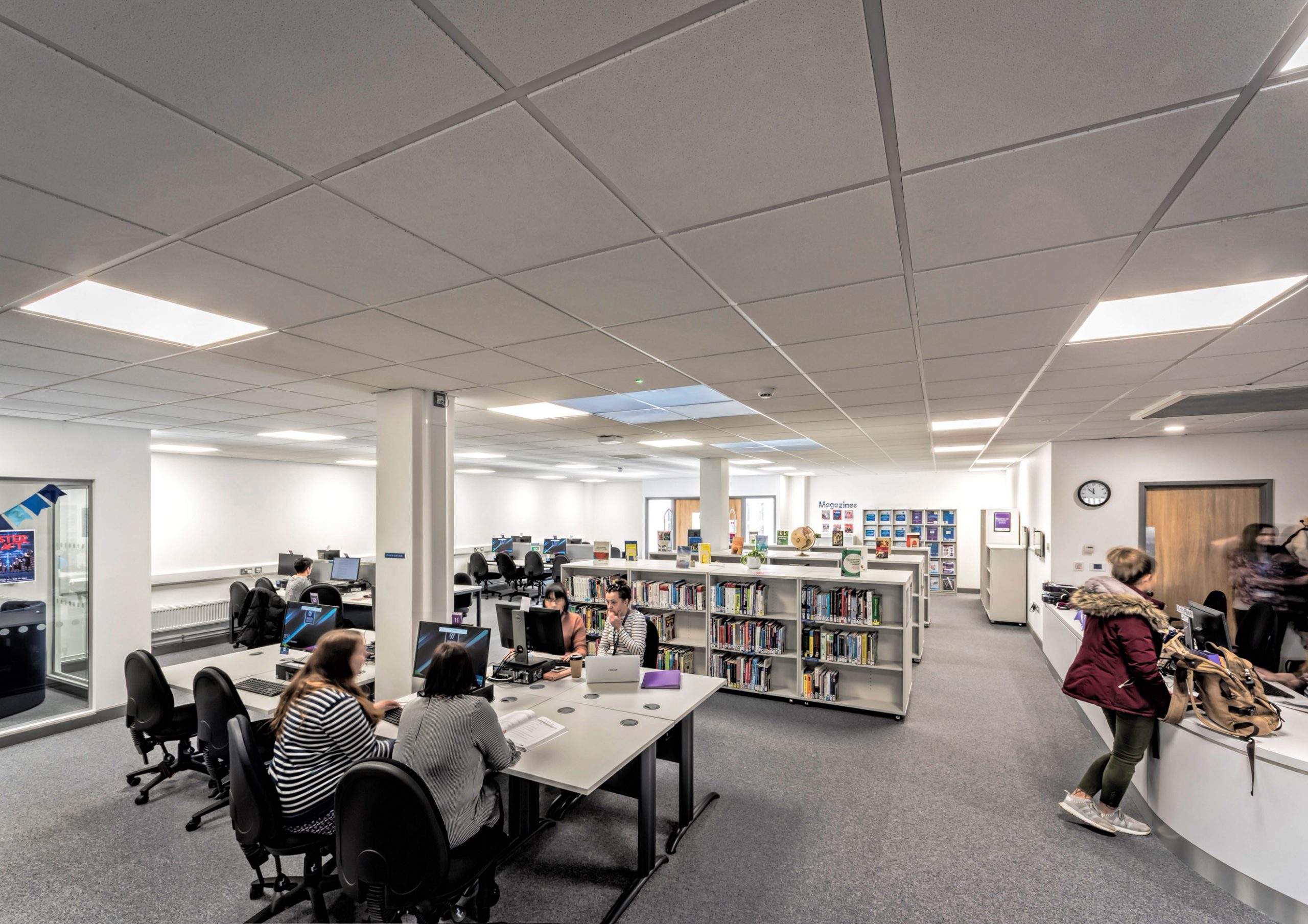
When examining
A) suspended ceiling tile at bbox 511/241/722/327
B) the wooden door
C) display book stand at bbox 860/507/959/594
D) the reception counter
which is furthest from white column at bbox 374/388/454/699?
display book stand at bbox 860/507/959/594

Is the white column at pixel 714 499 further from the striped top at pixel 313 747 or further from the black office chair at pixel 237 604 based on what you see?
the striped top at pixel 313 747

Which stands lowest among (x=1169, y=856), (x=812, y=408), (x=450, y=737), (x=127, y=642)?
(x=1169, y=856)

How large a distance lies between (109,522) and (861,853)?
6890 millimetres

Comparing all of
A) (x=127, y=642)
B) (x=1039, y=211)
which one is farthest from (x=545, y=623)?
(x=127, y=642)

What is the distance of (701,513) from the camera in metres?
10.3

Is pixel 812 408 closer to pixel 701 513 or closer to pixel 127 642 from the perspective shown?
pixel 701 513

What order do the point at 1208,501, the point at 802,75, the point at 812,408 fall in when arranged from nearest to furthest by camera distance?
1. the point at 802,75
2. the point at 812,408
3. the point at 1208,501

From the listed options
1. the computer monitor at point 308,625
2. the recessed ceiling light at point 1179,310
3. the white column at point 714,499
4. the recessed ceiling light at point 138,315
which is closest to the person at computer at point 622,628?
the computer monitor at point 308,625

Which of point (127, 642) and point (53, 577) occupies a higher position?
point (53, 577)

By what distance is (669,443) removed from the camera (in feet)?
25.6

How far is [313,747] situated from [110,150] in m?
2.42

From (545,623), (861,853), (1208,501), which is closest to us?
(861,853)

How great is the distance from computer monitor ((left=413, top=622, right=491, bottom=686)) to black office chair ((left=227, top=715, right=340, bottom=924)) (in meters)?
0.80

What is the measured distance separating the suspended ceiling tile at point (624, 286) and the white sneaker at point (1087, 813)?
3735mm
